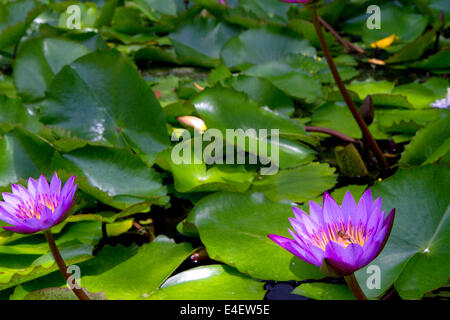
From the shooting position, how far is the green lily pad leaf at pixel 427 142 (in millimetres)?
1057

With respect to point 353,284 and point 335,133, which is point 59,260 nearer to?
point 353,284

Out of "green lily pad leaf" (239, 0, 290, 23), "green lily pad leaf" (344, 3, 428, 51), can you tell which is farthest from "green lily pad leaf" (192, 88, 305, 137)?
"green lily pad leaf" (239, 0, 290, 23)

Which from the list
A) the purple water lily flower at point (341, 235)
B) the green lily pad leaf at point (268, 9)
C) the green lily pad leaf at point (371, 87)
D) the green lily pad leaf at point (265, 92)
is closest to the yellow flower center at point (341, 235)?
the purple water lily flower at point (341, 235)

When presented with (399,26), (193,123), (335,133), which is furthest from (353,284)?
(399,26)

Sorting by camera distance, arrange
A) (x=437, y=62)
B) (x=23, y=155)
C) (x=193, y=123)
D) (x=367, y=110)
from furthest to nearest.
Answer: (x=437, y=62)
(x=193, y=123)
(x=367, y=110)
(x=23, y=155)

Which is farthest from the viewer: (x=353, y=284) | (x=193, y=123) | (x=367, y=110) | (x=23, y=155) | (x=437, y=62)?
(x=437, y=62)

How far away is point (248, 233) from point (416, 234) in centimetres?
30

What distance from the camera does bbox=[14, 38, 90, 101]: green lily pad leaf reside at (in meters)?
1.42

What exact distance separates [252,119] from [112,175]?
0.40m

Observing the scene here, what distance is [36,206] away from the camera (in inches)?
28.3

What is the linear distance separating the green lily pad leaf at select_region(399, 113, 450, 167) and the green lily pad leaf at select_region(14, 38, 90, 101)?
3.31 ft

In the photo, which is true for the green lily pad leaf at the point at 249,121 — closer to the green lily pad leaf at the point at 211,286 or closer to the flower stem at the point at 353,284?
the green lily pad leaf at the point at 211,286

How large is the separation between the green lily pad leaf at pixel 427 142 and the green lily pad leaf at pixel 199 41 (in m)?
1.05
